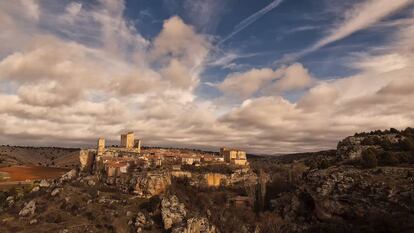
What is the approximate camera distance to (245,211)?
89.1m

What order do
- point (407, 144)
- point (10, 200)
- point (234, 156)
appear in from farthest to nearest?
point (234, 156) → point (10, 200) → point (407, 144)

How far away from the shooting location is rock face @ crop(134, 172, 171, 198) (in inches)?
3556

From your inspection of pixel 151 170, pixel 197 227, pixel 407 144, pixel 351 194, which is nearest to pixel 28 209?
pixel 151 170

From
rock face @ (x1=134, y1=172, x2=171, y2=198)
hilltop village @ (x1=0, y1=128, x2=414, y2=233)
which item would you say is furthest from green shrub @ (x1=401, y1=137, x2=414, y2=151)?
rock face @ (x1=134, y1=172, x2=171, y2=198)

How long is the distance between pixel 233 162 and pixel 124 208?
5497 centimetres

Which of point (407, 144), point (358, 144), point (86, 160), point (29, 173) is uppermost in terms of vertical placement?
point (358, 144)

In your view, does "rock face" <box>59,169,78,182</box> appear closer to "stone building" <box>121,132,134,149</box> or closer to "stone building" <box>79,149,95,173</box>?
"stone building" <box>79,149,95,173</box>

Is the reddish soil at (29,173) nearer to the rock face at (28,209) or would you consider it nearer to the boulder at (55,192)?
the boulder at (55,192)

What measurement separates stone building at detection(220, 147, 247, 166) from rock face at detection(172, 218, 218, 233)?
49677 millimetres

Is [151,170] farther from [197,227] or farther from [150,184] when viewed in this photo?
[197,227]

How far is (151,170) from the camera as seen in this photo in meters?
98.6

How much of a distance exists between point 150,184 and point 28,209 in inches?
1020

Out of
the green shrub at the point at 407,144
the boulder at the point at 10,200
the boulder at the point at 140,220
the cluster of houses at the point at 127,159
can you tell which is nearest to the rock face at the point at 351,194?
the green shrub at the point at 407,144

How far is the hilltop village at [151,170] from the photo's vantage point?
9219 centimetres
